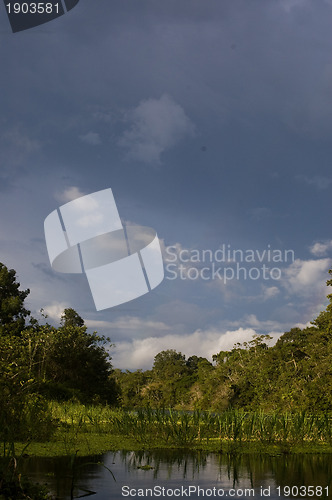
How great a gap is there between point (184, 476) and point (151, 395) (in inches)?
2160

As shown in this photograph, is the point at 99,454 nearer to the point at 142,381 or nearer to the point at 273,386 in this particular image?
the point at 273,386

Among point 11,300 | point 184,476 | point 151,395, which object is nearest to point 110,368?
point 11,300

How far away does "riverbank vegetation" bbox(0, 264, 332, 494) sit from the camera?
12.7 metres

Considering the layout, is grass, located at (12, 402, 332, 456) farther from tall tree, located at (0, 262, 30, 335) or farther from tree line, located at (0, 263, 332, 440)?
tall tree, located at (0, 262, 30, 335)

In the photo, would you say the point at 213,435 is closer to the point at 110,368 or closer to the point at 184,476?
the point at 184,476

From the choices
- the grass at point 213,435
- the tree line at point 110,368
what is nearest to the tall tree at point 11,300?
the tree line at point 110,368

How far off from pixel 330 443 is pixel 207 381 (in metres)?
40.6

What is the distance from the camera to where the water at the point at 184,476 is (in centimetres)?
774

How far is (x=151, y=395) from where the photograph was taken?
62.4 m

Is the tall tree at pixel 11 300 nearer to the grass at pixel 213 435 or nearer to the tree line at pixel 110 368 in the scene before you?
the tree line at pixel 110 368

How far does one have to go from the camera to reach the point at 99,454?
11.6 m

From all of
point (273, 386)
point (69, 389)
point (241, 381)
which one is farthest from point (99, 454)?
point (241, 381)

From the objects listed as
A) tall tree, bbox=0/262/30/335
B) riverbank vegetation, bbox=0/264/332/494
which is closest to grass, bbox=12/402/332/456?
riverbank vegetation, bbox=0/264/332/494

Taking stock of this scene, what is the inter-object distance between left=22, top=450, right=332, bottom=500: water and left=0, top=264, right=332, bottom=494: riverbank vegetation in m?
0.85
